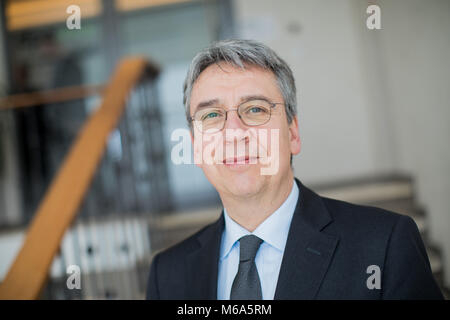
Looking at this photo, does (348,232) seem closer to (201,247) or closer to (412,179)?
(201,247)

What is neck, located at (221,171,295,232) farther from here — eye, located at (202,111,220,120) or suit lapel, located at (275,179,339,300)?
eye, located at (202,111,220,120)

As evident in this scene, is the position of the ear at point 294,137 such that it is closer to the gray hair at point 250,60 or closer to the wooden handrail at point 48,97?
the gray hair at point 250,60

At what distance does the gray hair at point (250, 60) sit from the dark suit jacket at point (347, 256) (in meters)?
0.24

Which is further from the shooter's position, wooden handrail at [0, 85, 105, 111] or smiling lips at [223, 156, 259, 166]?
wooden handrail at [0, 85, 105, 111]

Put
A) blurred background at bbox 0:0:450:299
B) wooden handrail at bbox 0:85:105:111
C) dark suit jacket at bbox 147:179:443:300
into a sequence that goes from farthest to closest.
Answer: wooden handrail at bbox 0:85:105:111, blurred background at bbox 0:0:450:299, dark suit jacket at bbox 147:179:443:300

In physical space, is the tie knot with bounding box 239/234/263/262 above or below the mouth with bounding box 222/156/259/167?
below

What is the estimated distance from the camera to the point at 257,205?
100cm

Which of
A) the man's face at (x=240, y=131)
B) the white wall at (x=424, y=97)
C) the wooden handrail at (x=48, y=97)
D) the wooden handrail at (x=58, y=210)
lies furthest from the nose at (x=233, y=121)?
the wooden handrail at (x=48, y=97)

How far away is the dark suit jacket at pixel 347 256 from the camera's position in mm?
886

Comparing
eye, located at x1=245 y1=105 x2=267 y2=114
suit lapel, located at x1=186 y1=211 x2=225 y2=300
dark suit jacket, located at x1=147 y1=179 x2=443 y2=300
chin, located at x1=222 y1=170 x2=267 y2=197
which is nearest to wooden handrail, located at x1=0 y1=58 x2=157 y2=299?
suit lapel, located at x1=186 y1=211 x2=225 y2=300

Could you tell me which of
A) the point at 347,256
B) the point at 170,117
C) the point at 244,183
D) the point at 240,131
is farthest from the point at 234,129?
the point at 170,117

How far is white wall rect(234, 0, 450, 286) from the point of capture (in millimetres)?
1119
